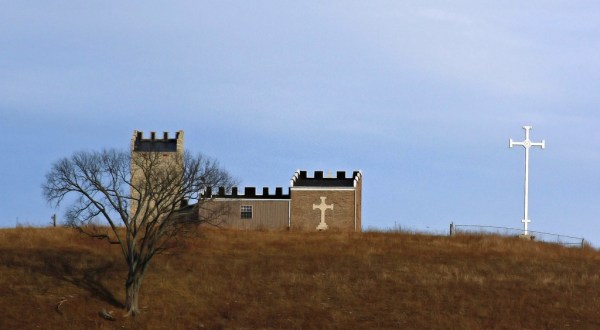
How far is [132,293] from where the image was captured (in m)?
47.9

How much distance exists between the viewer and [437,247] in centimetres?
6469

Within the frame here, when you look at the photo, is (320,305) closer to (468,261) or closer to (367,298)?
(367,298)

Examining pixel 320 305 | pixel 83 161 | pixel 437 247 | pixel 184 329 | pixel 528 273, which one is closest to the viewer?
pixel 184 329

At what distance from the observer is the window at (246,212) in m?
74.2

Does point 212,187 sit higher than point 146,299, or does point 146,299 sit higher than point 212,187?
point 212,187

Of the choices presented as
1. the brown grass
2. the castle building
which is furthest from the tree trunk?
the castle building

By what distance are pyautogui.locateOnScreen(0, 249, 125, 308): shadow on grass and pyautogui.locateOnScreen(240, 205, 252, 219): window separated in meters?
16.3

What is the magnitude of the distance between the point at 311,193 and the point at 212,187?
2121 centimetres

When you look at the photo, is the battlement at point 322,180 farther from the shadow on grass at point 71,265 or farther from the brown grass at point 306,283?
the shadow on grass at point 71,265

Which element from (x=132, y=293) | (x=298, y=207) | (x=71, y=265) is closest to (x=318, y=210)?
(x=298, y=207)

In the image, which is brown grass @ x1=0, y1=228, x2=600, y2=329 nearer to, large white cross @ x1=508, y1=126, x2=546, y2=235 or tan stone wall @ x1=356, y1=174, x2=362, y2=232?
large white cross @ x1=508, y1=126, x2=546, y2=235

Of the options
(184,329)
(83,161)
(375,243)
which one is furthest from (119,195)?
(375,243)

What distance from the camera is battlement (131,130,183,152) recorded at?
7888 centimetres

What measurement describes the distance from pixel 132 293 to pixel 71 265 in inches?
403
